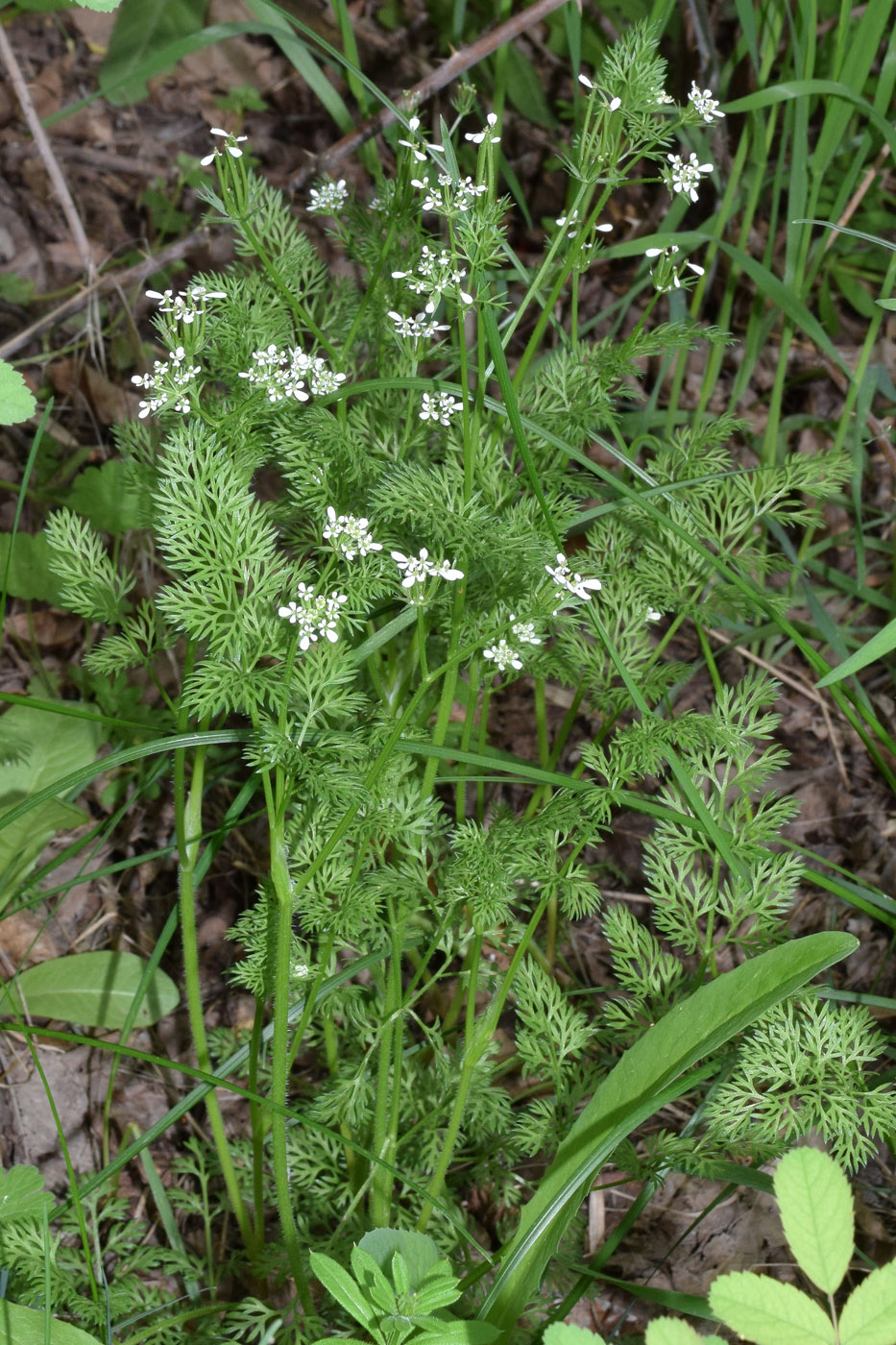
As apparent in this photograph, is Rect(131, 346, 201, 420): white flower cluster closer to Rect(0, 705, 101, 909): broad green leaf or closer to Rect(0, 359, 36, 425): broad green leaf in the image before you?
Rect(0, 359, 36, 425): broad green leaf

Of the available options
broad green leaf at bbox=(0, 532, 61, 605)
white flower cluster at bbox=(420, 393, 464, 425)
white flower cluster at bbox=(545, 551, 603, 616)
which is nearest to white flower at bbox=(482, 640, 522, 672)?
white flower cluster at bbox=(545, 551, 603, 616)

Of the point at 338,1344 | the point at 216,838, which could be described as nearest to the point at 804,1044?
the point at 338,1344

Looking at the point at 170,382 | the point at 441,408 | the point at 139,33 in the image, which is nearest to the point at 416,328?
the point at 441,408

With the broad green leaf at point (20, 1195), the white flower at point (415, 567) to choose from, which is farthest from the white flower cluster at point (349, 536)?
the broad green leaf at point (20, 1195)

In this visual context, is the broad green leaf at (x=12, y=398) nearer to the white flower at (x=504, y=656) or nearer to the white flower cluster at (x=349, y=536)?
the white flower cluster at (x=349, y=536)

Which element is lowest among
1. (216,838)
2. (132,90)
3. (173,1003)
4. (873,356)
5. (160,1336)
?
(160,1336)

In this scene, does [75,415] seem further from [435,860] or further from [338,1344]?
[338,1344]

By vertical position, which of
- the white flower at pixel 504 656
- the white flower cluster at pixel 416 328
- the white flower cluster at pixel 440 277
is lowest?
the white flower at pixel 504 656
